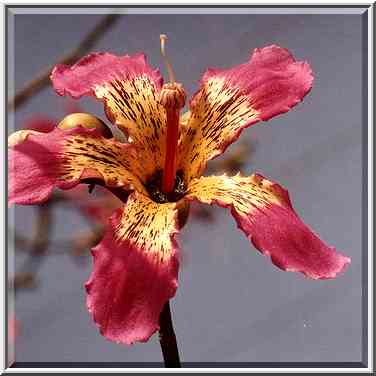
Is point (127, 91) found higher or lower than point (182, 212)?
higher

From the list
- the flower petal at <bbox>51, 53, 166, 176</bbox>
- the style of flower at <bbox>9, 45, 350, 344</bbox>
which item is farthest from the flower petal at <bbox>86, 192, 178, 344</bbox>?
the flower petal at <bbox>51, 53, 166, 176</bbox>

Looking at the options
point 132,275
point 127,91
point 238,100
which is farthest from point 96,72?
point 132,275

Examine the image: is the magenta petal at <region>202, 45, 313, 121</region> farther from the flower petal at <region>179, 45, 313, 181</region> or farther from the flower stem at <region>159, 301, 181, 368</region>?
the flower stem at <region>159, 301, 181, 368</region>

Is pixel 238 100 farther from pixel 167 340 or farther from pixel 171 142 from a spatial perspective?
pixel 167 340

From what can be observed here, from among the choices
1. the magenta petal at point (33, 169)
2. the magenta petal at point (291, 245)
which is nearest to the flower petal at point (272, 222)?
the magenta petal at point (291, 245)

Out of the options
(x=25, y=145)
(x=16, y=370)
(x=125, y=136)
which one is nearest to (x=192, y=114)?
(x=125, y=136)
